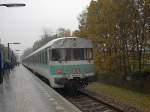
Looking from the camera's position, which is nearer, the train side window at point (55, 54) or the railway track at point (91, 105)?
the railway track at point (91, 105)

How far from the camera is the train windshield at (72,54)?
73.6 feet

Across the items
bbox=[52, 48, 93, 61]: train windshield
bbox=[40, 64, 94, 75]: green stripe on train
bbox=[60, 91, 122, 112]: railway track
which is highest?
bbox=[52, 48, 93, 61]: train windshield

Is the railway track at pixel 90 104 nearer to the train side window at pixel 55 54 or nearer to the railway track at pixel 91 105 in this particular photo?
the railway track at pixel 91 105

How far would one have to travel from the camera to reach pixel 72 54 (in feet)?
74.9

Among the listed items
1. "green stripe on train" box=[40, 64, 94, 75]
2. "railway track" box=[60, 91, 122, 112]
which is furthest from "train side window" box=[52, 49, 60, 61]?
"railway track" box=[60, 91, 122, 112]

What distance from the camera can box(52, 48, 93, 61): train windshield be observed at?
883 inches

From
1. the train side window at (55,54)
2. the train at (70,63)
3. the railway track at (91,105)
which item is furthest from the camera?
the train side window at (55,54)

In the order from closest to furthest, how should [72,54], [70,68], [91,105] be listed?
1. [91,105]
2. [70,68]
3. [72,54]

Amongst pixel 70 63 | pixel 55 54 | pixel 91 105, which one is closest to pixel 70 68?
pixel 70 63

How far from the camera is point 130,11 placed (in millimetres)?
26750

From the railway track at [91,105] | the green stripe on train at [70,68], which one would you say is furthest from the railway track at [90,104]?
the green stripe on train at [70,68]

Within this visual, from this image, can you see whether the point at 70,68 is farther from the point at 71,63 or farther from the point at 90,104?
the point at 90,104

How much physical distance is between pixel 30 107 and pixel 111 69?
1815 cm

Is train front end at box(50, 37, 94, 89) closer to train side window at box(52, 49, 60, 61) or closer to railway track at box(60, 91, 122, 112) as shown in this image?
train side window at box(52, 49, 60, 61)
